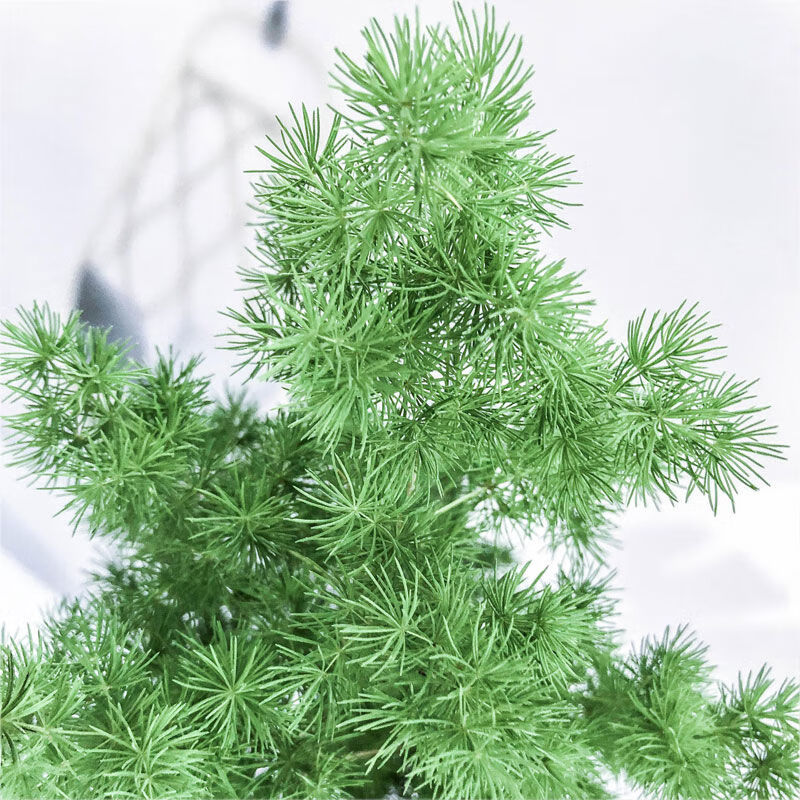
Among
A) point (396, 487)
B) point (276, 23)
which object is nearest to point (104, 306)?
point (276, 23)

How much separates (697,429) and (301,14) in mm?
824

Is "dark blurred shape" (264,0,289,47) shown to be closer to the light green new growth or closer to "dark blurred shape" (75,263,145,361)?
"dark blurred shape" (75,263,145,361)

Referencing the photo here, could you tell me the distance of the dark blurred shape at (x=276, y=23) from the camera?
112 cm

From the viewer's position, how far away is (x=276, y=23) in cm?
113

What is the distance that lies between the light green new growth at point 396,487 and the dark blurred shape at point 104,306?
427 mm

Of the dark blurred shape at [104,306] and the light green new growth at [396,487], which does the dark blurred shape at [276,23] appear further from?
the light green new growth at [396,487]

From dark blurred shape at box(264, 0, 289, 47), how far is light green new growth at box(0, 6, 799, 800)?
0.52 meters

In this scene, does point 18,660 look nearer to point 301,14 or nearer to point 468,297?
point 468,297

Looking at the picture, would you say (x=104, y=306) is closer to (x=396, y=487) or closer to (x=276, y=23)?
(x=276, y=23)

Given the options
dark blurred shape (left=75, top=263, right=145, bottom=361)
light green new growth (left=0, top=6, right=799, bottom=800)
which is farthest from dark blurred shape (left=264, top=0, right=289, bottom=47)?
light green new growth (left=0, top=6, right=799, bottom=800)

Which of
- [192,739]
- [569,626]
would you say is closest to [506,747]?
[569,626]

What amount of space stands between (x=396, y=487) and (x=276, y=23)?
0.79 m

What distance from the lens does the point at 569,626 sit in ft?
2.07

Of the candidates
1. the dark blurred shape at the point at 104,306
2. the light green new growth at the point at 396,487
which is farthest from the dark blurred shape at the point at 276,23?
the light green new growth at the point at 396,487
